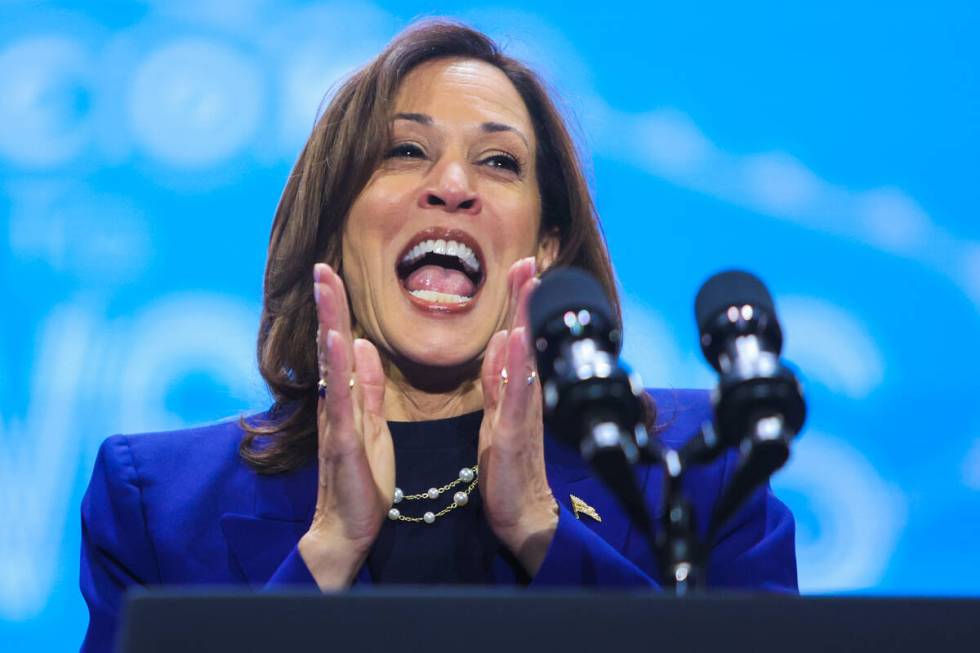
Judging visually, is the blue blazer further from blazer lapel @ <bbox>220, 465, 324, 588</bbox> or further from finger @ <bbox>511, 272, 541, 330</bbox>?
finger @ <bbox>511, 272, 541, 330</bbox>

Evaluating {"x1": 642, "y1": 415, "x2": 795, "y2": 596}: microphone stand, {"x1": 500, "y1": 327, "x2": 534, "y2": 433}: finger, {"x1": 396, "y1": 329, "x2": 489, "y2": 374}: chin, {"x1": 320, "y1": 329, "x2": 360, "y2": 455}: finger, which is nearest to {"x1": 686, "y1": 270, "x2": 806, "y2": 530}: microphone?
{"x1": 642, "y1": 415, "x2": 795, "y2": 596}: microphone stand

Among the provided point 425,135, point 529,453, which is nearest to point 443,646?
point 529,453

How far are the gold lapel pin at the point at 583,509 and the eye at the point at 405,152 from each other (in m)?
0.68

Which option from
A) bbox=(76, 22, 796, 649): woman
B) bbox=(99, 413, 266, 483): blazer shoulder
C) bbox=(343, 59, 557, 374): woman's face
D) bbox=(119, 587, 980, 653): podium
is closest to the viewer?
bbox=(119, 587, 980, 653): podium

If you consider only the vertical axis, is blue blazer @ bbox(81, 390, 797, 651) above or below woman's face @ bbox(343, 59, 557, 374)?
below

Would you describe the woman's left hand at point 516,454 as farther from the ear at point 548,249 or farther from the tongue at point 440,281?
the ear at point 548,249

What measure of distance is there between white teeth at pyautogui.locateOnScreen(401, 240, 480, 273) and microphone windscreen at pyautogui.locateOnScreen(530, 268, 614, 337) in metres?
1.11

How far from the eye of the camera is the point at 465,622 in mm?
951

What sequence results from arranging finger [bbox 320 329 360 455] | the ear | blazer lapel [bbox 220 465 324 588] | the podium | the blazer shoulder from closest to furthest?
the podium → finger [bbox 320 329 360 455] → blazer lapel [bbox 220 465 324 588] → the blazer shoulder → the ear

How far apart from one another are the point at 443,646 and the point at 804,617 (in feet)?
0.88

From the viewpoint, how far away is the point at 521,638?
3.13ft

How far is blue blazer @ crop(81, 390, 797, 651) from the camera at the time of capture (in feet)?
6.46

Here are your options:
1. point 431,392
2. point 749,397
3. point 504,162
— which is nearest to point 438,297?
point 431,392

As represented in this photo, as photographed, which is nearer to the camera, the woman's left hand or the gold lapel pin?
the woman's left hand
